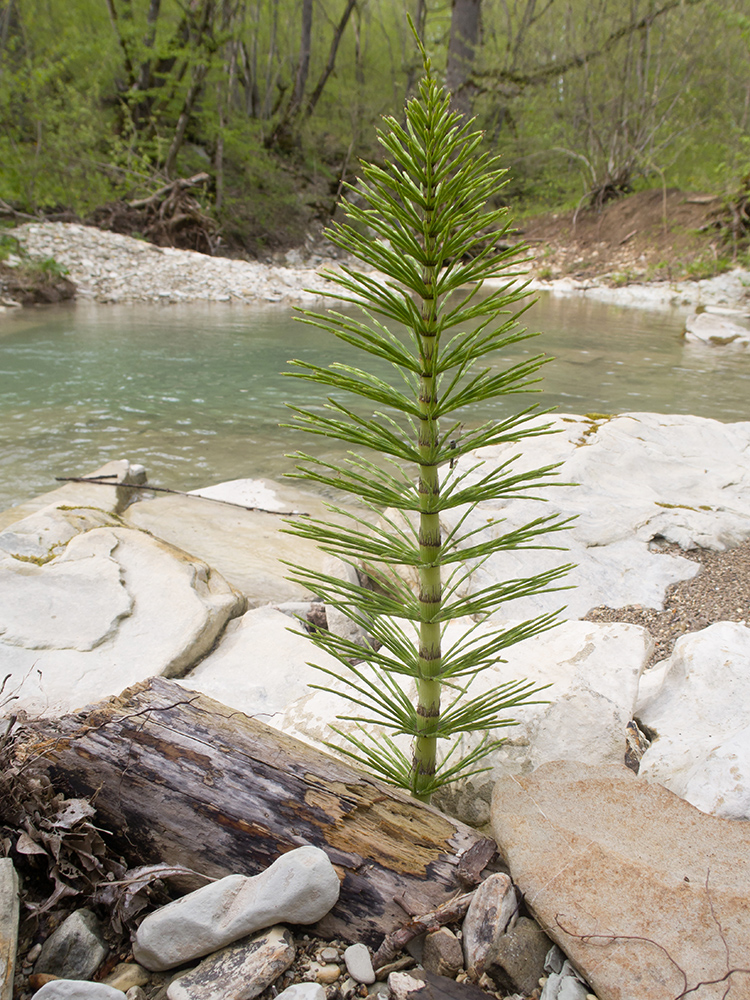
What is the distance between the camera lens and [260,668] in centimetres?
289

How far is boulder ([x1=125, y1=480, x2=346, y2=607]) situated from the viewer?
4156mm

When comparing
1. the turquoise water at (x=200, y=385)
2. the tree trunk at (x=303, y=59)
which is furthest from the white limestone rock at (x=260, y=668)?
the tree trunk at (x=303, y=59)

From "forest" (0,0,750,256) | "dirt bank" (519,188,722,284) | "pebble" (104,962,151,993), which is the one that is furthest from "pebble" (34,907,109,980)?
"forest" (0,0,750,256)

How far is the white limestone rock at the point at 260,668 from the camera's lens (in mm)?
2646

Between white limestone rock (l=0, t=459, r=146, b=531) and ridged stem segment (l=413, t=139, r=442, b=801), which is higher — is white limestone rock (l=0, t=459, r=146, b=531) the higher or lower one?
the lower one

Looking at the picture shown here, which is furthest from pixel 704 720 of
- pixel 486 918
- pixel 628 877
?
pixel 486 918

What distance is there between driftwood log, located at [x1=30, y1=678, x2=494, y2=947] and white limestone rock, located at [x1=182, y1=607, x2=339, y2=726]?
35.2 inches

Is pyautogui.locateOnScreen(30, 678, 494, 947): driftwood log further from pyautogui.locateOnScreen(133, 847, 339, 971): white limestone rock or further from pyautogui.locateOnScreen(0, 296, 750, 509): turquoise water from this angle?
pyautogui.locateOnScreen(0, 296, 750, 509): turquoise water

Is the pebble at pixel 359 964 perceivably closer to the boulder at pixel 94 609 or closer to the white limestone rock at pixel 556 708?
the white limestone rock at pixel 556 708

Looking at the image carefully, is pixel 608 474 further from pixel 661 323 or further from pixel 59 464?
pixel 661 323

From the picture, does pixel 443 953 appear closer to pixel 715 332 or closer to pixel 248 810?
pixel 248 810

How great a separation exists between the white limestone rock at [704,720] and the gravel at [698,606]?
569 millimetres

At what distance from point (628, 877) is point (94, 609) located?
2.60 metres

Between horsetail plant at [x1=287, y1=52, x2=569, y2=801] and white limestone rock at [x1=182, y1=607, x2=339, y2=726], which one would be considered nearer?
horsetail plant at [x1=287, y1=52, x2=569, y2=801]
